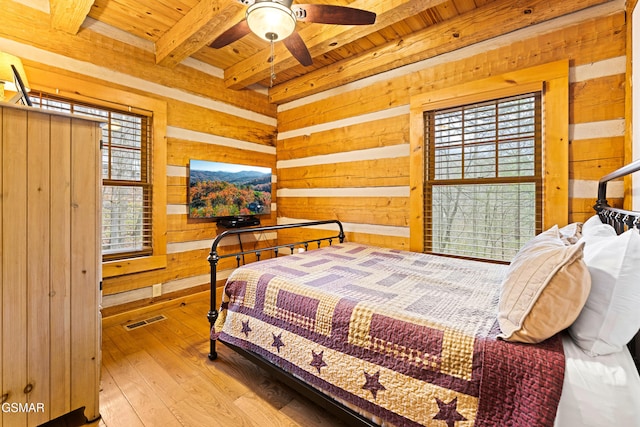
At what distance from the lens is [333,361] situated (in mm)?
1365

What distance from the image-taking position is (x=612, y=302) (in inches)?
35.4

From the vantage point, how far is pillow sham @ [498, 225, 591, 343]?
3.07 ft

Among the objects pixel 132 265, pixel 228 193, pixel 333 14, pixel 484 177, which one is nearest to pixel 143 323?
pixel 132 265

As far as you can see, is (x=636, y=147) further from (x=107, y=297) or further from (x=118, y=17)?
(x=107, y=297)

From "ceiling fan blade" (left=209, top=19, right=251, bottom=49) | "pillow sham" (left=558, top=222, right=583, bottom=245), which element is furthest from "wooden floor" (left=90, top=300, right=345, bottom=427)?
"ceiling fan blade" (left=209, top=19, right=251, bottom=49)

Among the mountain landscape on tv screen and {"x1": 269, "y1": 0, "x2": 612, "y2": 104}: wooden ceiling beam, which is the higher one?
{"x1": 269, "y1": 0, "x2": 612, "y2": 104}: wooden ceiling beam

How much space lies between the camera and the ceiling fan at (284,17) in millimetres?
1676

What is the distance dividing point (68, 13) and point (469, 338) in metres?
3.37

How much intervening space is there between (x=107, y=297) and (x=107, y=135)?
150 cm

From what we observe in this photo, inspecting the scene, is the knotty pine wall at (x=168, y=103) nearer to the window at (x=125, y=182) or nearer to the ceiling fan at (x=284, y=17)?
the window at (x=125, y=182)

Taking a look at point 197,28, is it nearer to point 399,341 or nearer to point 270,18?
point 270,18

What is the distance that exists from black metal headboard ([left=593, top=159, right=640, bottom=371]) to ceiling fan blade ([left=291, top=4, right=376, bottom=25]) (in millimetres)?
1591

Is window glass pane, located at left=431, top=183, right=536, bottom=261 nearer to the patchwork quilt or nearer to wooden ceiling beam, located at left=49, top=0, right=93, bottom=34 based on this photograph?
the patchwork quilt

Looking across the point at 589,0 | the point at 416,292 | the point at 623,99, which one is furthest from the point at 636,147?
the point at 416,292
